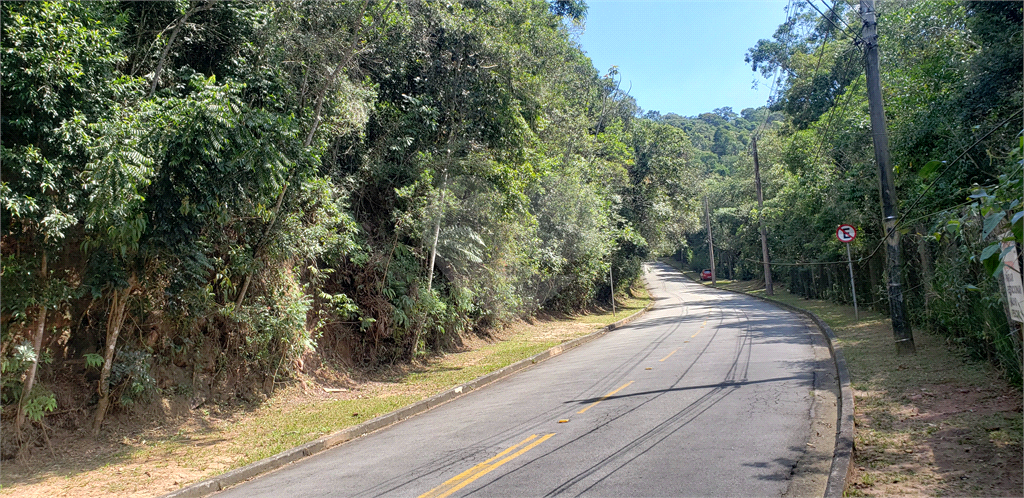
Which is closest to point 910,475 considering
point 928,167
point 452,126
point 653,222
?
point 928,167

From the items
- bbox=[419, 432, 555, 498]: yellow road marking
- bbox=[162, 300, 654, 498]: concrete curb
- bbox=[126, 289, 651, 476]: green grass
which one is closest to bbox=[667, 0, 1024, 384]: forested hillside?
bbox=[419, 432, 555, 498]: yellow road marking

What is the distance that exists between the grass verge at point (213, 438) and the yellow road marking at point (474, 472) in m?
3.02

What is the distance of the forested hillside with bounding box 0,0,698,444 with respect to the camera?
7.53 metres

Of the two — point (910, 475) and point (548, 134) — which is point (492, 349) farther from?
point (910, 475)

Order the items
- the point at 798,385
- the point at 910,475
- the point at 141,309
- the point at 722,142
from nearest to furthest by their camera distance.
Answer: the point at 910,475
the point at 141,309
the point at 798,385
the point at 722,142

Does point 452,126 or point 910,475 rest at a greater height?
point 452,126

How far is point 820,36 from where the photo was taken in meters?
37.2

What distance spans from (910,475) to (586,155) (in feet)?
89.0

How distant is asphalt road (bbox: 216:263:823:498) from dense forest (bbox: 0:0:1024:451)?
2.75 metres

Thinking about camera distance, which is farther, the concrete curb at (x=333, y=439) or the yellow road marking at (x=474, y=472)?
the concrete curb at (x=333, y=439)

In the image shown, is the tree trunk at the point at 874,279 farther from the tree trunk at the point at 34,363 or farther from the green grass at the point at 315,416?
the tree trunk at the point at 34,363

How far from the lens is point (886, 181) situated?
12102mm

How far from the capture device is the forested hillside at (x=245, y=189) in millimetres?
7531

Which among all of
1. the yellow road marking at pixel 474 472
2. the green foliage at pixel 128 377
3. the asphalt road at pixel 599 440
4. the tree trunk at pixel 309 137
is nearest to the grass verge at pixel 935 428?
the asphalt road at pixel 599 440
